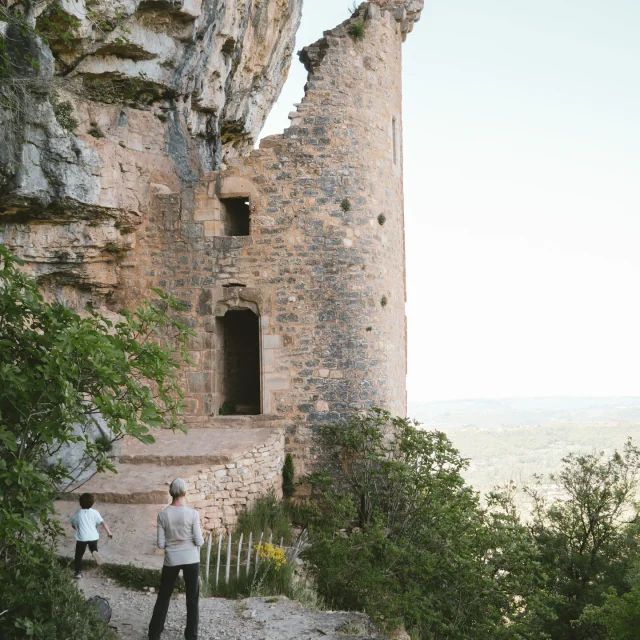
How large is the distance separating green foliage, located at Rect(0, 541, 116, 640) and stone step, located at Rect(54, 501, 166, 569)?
80.0 inches

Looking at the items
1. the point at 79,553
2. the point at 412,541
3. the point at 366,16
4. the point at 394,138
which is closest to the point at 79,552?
the point at 79,553

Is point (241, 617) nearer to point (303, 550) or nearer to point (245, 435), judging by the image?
point (303, 550)

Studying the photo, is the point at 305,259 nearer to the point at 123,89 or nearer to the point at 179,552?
the point at 123,89

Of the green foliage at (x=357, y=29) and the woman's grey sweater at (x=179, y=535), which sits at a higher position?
the green foliage at (x=357, y=29)

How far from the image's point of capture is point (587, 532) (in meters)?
16.8

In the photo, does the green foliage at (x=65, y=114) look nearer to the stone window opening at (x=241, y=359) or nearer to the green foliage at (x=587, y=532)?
the stone window opening at (x=241, y=359)

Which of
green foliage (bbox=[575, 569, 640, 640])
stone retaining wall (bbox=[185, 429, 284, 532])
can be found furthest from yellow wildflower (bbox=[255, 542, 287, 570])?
green foliage (bbox=[575, 569, 640, 640])

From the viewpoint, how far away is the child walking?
8.97 m

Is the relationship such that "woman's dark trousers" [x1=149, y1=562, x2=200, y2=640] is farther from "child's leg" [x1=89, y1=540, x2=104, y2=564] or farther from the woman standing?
"child's leg" [x1=89, y1=540, x2=104, y2=564]

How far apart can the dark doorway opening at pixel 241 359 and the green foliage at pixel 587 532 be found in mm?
6791

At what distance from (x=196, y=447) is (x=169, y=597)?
5148 millimetres

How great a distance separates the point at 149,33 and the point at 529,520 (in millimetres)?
13529

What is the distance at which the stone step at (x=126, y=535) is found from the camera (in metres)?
9.41

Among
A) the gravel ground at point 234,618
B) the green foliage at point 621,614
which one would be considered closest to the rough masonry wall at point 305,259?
the green foliage at point 621,614
